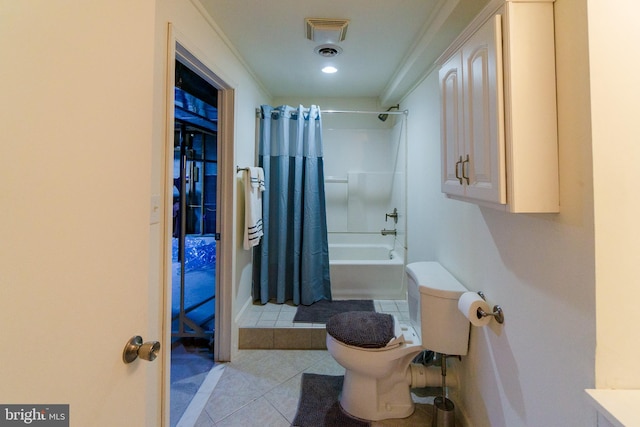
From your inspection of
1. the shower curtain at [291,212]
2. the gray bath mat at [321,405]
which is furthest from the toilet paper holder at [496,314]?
the shower curtain at [291,212]

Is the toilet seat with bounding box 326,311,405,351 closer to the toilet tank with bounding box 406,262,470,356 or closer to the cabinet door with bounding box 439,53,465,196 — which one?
the toilet tank with bounding box 406,262,470,356

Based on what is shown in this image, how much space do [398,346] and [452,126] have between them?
1226mm

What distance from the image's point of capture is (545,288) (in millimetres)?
989

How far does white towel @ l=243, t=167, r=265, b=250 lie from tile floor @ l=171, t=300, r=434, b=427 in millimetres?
722

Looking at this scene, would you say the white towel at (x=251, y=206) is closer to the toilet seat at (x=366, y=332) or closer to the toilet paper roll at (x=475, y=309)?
the toilet seat at (x=366, y=332)

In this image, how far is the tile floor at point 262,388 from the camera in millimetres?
1683

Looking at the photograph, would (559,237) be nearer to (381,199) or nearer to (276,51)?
(276,51)

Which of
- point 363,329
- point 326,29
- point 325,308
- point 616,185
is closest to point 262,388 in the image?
point 363,329

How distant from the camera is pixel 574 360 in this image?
0.87 meters

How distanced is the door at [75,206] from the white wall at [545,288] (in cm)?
126

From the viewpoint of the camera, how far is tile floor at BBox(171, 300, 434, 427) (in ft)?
5.52

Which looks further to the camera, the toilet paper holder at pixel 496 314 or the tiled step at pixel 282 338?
the tiled step at pixel 282 338

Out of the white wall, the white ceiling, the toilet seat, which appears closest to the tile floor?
the toilet seat

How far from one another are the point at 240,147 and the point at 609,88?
2.14m
